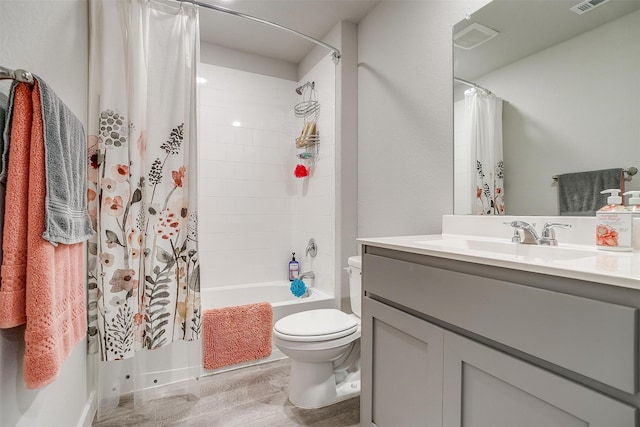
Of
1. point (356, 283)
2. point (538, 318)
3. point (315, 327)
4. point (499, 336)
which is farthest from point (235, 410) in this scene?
point (538, 318)

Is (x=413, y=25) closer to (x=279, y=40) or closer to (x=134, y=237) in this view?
(x=279, y=40)

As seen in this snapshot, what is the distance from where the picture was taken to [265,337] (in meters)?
2.20

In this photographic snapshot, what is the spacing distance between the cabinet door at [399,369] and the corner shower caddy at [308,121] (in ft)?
5.56

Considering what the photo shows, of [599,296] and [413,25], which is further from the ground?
[413,25]

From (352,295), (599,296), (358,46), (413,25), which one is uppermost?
(358,46)

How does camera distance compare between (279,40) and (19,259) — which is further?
(279,40)

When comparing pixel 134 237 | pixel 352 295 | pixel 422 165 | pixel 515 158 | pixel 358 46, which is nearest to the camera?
pixel 515 158

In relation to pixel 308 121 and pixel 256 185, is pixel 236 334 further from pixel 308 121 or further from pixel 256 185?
pixel 308 121

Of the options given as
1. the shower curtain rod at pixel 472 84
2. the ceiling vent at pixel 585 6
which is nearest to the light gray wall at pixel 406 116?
the shower curtain rod at pixel 472 84

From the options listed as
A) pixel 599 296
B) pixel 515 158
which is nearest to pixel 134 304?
pixel 599 296

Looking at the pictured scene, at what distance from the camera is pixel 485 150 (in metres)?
1.49

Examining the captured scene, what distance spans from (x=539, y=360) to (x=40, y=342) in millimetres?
1246

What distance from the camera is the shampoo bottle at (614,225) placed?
979 millimetres

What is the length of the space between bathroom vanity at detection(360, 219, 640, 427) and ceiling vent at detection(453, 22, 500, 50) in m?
0.97
